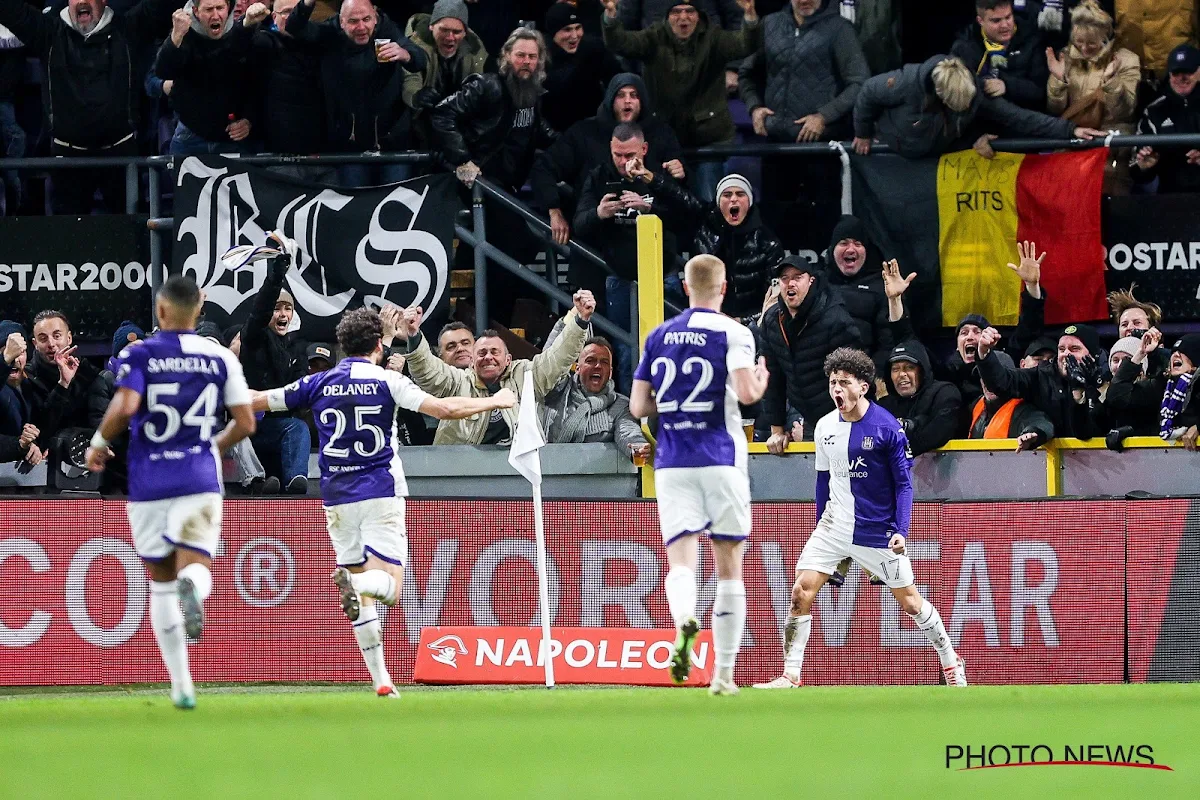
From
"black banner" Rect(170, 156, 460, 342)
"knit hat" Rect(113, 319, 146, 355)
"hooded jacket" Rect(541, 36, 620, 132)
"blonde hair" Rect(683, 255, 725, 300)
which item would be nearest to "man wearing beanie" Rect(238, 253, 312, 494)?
"black banner" Rect(170, 156, 460, 342)

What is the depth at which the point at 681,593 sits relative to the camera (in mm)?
9547

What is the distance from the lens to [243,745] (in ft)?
28.3

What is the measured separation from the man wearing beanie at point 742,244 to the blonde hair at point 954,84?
180 cm

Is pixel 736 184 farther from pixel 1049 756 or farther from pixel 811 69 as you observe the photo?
pixel 1049 756

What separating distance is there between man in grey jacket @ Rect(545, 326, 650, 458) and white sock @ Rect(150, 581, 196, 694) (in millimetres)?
5029

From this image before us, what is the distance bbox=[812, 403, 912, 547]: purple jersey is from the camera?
1186cm

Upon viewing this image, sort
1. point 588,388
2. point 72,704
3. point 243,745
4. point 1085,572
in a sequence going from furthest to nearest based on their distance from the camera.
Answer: point 588,388
point 1085,572
point 72,704
point 243,745

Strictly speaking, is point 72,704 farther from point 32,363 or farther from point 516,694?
point 32,363

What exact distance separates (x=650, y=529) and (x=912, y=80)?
14.7 feet

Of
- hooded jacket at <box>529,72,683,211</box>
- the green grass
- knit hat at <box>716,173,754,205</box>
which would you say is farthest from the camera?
hooded jacket at <box>529,72,683,211</box>

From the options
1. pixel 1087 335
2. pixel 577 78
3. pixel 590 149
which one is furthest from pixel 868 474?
pixel 577 78

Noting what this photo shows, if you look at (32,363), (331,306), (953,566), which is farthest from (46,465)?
(953,566)

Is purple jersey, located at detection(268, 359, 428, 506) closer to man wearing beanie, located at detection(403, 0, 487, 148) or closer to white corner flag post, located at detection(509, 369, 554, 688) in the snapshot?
white corner flag post, located at detection(509, 369, 554, 688)

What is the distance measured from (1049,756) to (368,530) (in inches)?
165
